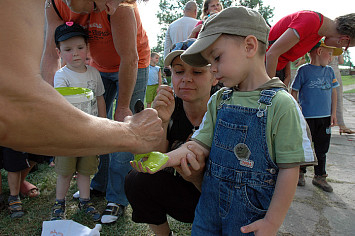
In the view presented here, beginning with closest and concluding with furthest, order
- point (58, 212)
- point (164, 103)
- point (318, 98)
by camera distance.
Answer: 1. point (164, 103)
2. point (58, 212)
3. point (318, 98)

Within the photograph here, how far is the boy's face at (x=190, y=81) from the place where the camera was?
1.88 meters

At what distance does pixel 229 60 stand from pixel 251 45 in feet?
0.48

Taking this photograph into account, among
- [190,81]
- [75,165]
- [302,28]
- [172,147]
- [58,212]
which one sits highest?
[302,28]

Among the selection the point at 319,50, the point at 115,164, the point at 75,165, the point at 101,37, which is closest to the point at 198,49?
the point at 101,37

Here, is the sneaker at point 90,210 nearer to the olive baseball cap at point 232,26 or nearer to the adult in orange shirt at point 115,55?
the adult in orange shirt at point 115,55

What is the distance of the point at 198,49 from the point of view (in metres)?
1.43

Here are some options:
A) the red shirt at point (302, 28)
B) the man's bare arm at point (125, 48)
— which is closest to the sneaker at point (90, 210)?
the man's bare arm at point (125, 48)

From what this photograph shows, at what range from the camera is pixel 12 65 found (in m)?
0.87

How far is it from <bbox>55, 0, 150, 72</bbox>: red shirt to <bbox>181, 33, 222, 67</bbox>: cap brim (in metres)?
1.05

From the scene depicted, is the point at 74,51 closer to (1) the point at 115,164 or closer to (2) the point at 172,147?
(1) the point at 115,164

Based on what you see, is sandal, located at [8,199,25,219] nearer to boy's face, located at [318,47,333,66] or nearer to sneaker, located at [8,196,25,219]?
sneaker, located at [8,196,25,219]

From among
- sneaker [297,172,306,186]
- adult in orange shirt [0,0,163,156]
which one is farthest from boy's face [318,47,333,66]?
adult in orange shirt [0,0,163,156]

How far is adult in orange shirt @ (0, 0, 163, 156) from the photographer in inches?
34.2

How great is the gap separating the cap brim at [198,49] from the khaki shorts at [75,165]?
1462 mm
